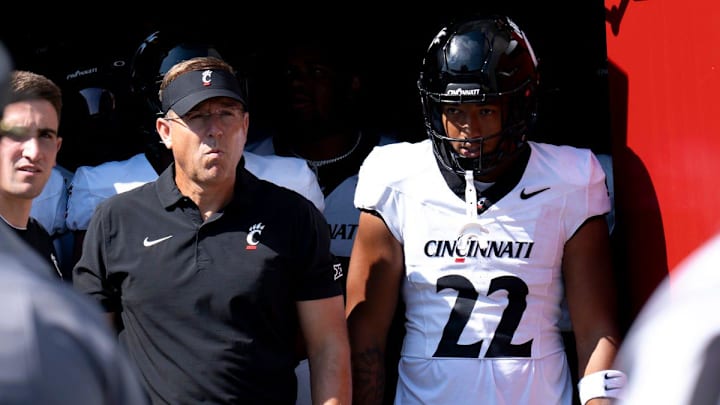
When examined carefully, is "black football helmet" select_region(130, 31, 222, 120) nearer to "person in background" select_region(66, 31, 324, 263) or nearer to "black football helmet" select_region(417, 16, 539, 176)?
"person in background" select_region(66, 31, 324, 263)

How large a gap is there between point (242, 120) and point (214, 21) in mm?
1991

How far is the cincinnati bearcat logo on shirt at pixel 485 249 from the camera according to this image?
3.47 m

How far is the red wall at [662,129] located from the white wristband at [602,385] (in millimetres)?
398

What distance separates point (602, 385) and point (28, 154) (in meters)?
1.74

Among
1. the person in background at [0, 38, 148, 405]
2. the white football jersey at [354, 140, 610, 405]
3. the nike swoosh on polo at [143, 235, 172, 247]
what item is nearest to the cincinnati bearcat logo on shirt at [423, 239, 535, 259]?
the white football jersey at [354, 140, 610, 405]

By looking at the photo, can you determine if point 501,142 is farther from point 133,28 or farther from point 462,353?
point 133,28

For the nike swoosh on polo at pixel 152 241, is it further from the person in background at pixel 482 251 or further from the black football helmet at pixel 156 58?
the black football helmet at pixel 156 58

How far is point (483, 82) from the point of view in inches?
137

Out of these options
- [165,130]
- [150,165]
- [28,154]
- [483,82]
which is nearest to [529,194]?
[483,82]

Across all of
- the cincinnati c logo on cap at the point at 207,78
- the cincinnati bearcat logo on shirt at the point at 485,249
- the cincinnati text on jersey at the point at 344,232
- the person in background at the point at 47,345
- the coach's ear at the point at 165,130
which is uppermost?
the person in background at the point at 47,345

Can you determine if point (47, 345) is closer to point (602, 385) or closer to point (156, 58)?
point (602, 385)

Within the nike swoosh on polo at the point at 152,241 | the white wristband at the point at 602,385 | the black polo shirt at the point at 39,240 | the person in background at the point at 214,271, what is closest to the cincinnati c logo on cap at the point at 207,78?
the person in background at the point at 214,271

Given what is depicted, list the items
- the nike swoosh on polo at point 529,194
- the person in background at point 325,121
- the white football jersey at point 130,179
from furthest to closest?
1. the person in background at point 325,121
2. the white football jersey at point 130,179
3. the nike swoosh on polo at point 529,194

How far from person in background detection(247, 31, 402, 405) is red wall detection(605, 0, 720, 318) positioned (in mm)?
1013
